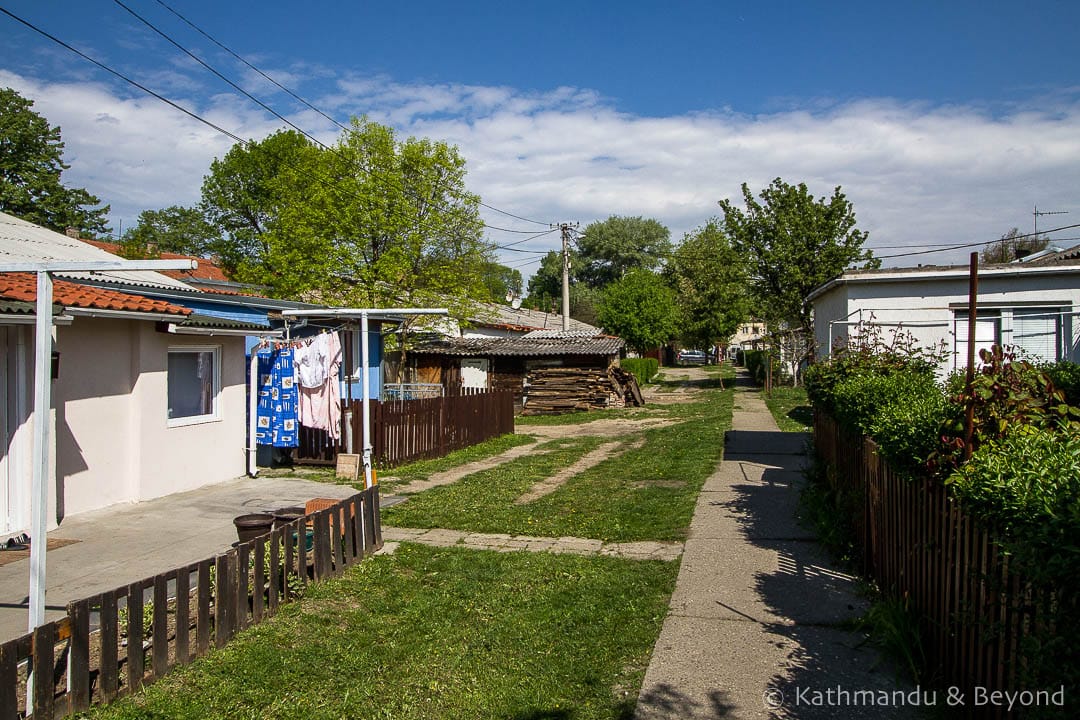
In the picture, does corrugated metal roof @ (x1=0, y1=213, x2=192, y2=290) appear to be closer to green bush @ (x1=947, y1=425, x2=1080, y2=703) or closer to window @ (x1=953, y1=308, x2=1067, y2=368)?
green bush @ (x1=947, y1=425, x2=1080, y2=703)

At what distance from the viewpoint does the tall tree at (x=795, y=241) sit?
34.3m

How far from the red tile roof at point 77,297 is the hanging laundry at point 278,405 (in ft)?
9.03

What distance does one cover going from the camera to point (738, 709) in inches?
166

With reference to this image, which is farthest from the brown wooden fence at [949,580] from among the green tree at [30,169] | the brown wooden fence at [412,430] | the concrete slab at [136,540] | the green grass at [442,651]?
the green tree at [30,169]

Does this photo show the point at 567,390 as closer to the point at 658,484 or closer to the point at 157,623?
the point at 658,484

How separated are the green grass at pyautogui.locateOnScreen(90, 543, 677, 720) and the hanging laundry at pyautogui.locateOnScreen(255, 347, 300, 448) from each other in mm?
6183

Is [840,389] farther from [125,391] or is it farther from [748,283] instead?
[748,283]

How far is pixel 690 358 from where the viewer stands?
78.3m

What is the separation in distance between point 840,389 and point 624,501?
10.8 ft

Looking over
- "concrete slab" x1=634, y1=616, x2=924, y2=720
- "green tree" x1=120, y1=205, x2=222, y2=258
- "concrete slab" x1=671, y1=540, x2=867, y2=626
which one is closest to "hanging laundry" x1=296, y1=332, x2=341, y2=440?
"concrete slab" x1=671, y1=540, x2=867, y2=626

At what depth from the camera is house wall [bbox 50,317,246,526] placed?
891 centimetres

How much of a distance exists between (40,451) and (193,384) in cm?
769

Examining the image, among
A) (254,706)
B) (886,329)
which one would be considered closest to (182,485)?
(254,706)

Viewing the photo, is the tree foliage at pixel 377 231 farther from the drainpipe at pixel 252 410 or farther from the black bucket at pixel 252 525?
the black bucket at pixel 252 525
